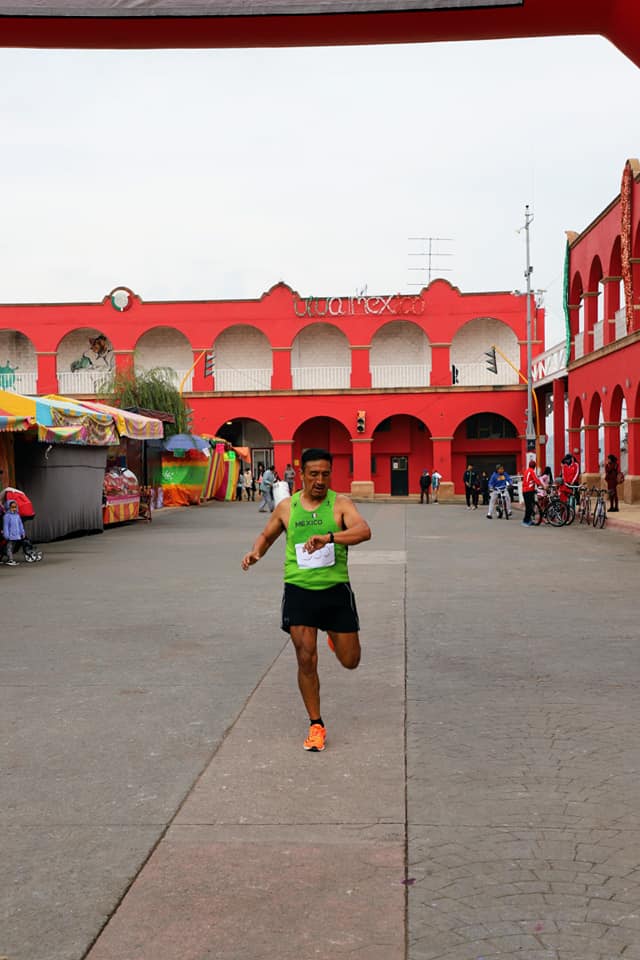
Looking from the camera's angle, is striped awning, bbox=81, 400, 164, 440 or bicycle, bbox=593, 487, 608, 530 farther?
striped awning, bbox=81, 400, 164, 440

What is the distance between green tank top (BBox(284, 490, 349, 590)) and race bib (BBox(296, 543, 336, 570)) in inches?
0.9

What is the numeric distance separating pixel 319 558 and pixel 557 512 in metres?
19.7

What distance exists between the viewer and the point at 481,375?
45906 millimetres

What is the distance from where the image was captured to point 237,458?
43656 mm

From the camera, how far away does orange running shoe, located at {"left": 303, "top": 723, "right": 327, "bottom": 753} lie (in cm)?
527

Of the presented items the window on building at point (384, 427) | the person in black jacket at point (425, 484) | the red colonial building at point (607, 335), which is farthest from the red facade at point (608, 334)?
the window on building at point (384, 427)

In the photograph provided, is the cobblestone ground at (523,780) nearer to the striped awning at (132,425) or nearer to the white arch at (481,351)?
the striped awning at (132,425)

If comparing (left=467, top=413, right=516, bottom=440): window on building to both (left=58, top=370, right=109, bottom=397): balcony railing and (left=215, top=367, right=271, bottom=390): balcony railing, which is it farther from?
(left=58, top=370, right=109, bottom=397): balcony railing

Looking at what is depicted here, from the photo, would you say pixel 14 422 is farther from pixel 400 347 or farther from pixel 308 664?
pixel 400 347

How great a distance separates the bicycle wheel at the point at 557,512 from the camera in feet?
79.7

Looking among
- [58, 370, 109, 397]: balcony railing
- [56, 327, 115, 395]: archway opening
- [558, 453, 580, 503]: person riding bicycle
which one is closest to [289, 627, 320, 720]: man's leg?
[558, 453, 580, 503]: person riding bicycle

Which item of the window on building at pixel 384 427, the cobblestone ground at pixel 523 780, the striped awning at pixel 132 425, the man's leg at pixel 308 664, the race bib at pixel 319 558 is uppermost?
the window on building at pixel 384 427

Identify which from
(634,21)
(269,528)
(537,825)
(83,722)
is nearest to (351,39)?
(634,21)

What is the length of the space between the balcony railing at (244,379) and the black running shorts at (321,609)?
41.7m
